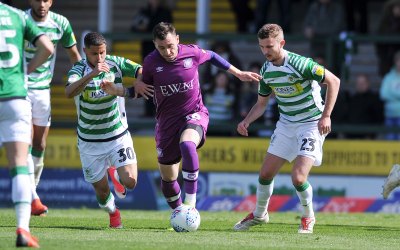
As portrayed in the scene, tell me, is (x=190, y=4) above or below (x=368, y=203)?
above

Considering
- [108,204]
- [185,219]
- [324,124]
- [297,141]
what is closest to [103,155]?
[108,204]

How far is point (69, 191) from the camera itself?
56.7ft

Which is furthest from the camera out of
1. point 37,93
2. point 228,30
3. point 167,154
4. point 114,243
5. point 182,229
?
point 228,30

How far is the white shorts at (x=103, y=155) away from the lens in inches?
441

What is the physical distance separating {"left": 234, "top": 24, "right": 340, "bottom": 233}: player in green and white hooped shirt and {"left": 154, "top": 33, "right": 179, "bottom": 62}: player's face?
927 millimetres

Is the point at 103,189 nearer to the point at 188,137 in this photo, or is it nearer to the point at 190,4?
the point at 188,137

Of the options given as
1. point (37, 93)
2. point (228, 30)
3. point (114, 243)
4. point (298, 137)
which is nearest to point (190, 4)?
point (228, 30)

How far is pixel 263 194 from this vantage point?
11117mm

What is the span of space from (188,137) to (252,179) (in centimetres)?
662

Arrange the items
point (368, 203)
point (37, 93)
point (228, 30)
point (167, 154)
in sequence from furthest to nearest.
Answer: point (228, 30) < point (368, 203) < point (37, 93) < point (167, 154)

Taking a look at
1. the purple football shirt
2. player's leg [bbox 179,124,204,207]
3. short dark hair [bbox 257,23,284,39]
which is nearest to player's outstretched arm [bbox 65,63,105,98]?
the purple football shirt

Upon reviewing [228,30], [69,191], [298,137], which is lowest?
[69,191]

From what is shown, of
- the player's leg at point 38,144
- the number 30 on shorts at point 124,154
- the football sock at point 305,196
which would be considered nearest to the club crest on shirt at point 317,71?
the football sock at point 305,196

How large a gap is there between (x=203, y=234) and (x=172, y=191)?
44.7 inches
